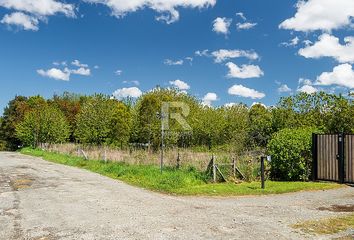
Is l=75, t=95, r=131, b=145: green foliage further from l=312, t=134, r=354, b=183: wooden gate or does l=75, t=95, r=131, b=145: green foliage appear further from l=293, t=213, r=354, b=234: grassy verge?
l=293, t=213, r=354, b=234: grassy verge

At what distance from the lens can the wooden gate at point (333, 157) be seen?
54.6 ft

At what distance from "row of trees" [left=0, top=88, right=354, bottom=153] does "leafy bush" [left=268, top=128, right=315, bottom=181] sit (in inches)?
170

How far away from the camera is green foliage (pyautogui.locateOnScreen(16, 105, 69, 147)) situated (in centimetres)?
5088

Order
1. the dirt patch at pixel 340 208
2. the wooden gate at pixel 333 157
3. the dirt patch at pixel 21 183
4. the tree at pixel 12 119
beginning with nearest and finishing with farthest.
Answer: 1. the dirt patch at pixel 340 208
2. the dirt patch at pixel 21 183
3. the wooden gate at pixel 333 157
4. the tree at pixel 12 119

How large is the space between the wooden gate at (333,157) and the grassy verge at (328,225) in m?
7.44

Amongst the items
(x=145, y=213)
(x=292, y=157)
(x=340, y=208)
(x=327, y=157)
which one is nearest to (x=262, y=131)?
(x=292, y=157)

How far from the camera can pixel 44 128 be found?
50969 mm

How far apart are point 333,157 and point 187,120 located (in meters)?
27.7

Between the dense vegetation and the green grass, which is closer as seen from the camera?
the green grass

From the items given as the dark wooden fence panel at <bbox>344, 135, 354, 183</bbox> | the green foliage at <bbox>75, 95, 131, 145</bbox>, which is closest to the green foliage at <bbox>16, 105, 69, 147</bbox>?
the green foliage at <bbox>75, 95, 131, 145</bbox>

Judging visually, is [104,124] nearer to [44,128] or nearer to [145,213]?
[44,128]

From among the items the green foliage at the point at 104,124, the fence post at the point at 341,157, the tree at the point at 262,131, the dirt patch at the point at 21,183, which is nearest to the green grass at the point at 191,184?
the fence post at the point at 341,157

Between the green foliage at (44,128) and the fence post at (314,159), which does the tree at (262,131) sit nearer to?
the fence post at (314,159)

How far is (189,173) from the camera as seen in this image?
18.1 meters
